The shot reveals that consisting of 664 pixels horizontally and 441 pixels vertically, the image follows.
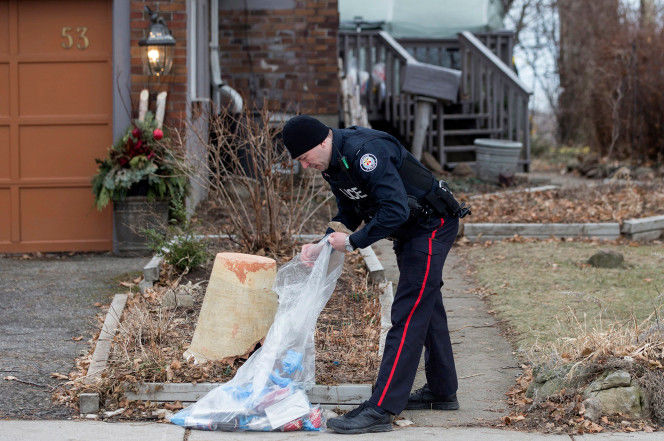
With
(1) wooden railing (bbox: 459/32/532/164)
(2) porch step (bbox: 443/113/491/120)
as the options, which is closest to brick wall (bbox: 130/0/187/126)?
(2) porch step (bbox: 443/113/491/120)

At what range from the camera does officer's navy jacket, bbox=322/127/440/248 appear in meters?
4.36

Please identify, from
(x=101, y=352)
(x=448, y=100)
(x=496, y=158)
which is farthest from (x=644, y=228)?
(x=101, y=352)

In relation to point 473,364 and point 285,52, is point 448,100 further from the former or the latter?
point 473,364

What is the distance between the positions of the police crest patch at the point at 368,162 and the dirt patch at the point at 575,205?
604 centimetres

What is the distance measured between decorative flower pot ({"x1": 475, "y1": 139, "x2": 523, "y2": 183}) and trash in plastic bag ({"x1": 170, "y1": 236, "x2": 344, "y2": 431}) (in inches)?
345

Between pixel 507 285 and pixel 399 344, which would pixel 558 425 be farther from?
pixel 507 285

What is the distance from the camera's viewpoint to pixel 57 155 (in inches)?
377

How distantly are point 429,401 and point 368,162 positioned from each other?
57.1 inches

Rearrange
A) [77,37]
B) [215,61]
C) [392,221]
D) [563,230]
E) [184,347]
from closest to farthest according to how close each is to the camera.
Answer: [392,221], [184,347], [77,37], [563,230], [215,61]

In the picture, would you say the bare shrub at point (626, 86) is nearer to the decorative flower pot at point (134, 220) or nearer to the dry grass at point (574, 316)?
the dry grass at point (574, 316)

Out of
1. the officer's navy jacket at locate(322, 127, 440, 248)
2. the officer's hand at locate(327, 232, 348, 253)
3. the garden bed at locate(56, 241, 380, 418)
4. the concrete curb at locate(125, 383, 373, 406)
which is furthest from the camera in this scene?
the garden bed at locate(56, 241, 380, 418)

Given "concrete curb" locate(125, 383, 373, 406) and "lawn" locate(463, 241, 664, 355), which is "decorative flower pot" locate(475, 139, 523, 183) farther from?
"concrete curb" locate(125, 383, 373, 406)

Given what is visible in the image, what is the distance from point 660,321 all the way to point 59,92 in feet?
22.2

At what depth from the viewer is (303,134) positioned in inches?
175
